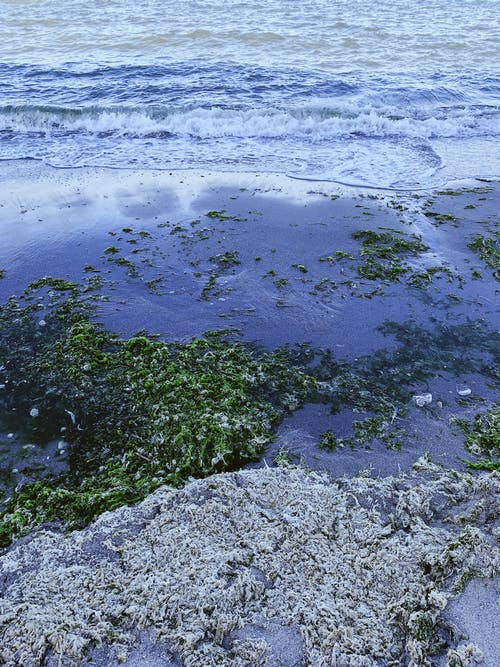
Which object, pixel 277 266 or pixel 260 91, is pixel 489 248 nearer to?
pixel 277 266

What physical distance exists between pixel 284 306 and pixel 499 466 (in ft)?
9.28

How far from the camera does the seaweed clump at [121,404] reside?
3762 millimetres

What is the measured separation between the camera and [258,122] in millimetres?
11711

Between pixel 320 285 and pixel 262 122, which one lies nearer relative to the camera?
pixel 320 285

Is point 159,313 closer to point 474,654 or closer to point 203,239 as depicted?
point 203,239

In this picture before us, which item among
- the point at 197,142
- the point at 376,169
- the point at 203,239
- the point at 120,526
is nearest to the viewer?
A: the point at 120,526

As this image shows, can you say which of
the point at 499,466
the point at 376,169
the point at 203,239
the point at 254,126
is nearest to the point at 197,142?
the point at 254,126

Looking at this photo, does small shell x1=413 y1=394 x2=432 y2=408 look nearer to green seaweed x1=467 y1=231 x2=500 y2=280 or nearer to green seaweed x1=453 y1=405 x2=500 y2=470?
green seaweed x1=453 y1=405 x2=500 y2=470

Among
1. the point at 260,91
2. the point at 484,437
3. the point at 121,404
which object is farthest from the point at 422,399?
the point at 260,91

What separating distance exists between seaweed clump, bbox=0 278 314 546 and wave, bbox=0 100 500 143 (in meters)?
7.44

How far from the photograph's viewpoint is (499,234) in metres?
7.12

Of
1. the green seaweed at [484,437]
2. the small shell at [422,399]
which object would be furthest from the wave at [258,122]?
the green seaweed at [484,437]

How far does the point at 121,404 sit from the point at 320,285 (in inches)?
115

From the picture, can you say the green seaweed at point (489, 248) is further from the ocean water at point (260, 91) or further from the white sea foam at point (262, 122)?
the white sea foam at point (262, 122)
